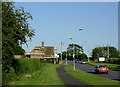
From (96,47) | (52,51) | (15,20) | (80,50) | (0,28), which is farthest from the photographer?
(80,50)

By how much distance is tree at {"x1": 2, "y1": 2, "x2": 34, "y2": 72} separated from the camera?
14802 millimetres

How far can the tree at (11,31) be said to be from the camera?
1480cm

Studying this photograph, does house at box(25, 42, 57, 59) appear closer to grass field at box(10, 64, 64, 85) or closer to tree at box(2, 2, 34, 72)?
grass field at box(10, 64, 64, 85)

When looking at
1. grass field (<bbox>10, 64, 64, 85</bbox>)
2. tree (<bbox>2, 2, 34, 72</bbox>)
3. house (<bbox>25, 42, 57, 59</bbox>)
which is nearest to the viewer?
tree (<bbox>2, 2, 34, 72</bbox>)

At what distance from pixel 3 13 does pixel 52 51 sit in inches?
4655

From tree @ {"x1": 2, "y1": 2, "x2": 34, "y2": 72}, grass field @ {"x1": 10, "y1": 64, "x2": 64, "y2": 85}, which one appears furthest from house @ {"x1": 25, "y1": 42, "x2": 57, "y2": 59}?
tree @ {"x1": 2, "y1": 2, "x2": 34, "y2": 72}

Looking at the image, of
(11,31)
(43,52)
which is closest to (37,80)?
(11,31)

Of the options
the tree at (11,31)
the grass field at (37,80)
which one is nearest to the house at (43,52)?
the grass field at (37,80)

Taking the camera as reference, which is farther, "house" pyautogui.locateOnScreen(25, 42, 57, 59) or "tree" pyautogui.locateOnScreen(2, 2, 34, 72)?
"house" pyautogui.locateOnScreen(25, 42, 57, 59)

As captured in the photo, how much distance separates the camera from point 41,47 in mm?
133875

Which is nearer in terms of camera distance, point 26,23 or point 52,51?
point 26,23

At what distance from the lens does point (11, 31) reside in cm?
1523

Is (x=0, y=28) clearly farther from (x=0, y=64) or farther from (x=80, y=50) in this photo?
(x=80, y=50)

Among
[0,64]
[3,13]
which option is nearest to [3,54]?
[0,64]
